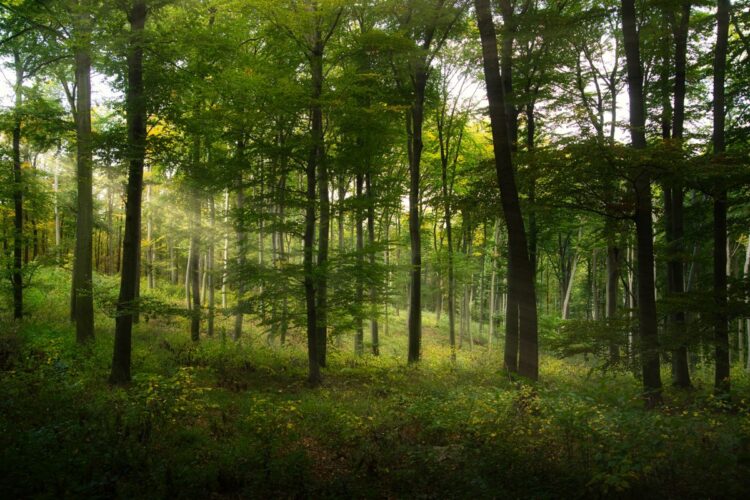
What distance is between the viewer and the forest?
5.44m

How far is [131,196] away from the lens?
9.48 metres

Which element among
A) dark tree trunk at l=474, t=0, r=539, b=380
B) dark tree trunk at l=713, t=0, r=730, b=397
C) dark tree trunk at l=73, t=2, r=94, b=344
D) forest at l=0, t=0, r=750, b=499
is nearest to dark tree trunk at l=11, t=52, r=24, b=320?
forest at l=0, t=0, r=750, b=499

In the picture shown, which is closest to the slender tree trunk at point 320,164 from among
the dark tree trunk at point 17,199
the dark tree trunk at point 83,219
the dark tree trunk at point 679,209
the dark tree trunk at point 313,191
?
the dark tree trunk at point 313,191

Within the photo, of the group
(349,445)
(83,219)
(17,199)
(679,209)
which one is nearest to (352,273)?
(349,445)

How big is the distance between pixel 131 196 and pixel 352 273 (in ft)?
17.8

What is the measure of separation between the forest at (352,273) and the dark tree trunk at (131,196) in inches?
2.6

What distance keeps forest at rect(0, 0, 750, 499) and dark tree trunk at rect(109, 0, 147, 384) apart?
2.6 inches

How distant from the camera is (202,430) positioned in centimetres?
677

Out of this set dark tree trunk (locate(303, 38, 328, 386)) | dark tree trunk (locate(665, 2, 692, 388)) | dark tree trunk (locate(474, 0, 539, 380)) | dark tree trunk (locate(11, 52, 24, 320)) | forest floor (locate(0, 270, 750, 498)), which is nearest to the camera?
forest floor (locate(0, 270, 750, 498))

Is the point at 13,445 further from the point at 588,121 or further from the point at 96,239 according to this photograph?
the point at 96,239

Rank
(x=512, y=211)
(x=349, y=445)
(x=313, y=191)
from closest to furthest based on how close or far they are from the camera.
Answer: (x=349, y=445) < (x=512, y=211) < (x=313, y=191)

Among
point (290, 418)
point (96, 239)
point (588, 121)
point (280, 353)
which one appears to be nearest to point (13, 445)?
point (290, 418)

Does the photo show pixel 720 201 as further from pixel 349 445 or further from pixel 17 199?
pixel 17 199

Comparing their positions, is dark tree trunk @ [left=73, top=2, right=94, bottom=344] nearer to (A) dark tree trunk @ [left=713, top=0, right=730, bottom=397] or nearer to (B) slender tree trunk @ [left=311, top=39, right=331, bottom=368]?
(B) slender tree trunk @ [left=311, top=39, right=331, bottom=368]
